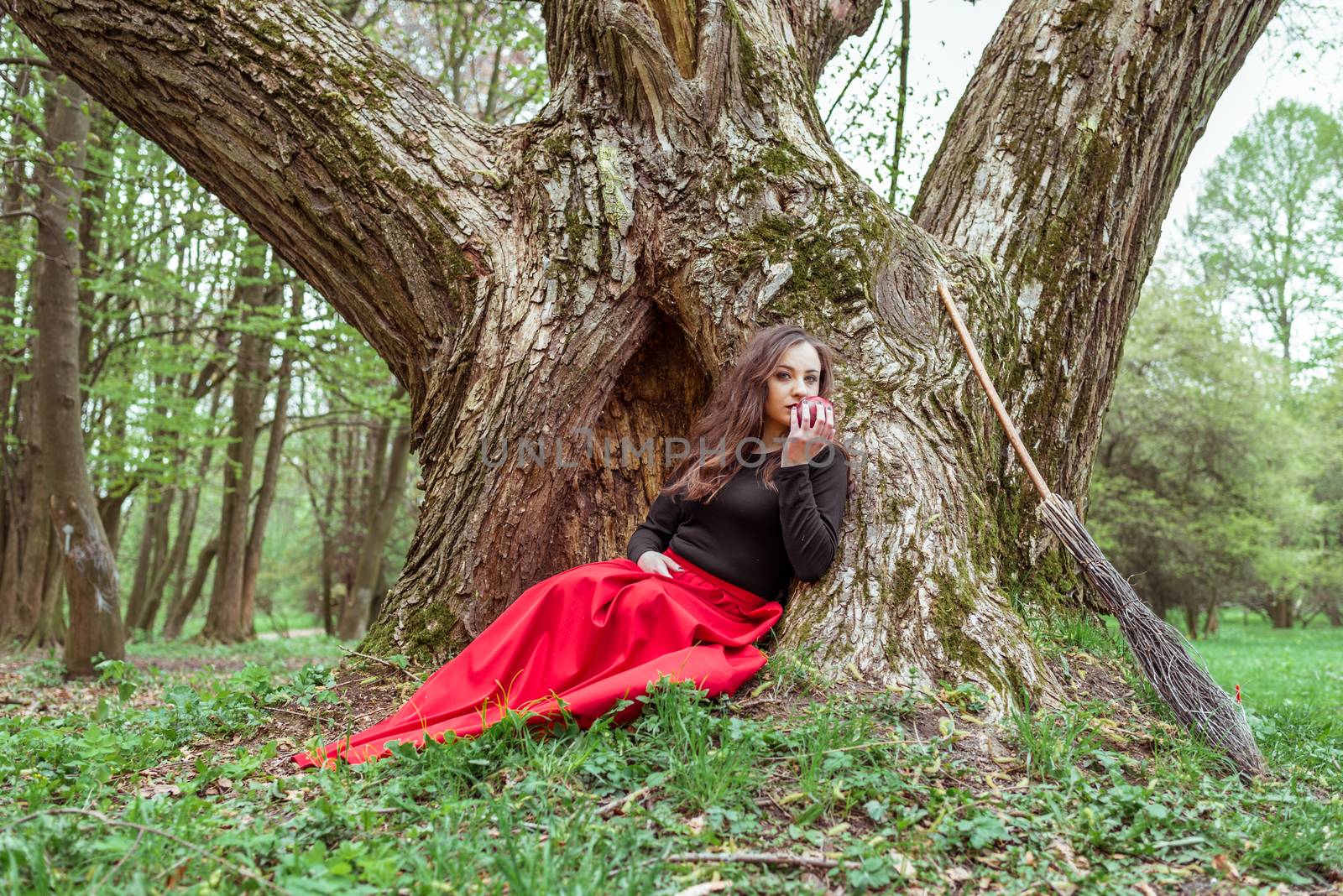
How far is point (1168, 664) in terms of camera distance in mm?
3189

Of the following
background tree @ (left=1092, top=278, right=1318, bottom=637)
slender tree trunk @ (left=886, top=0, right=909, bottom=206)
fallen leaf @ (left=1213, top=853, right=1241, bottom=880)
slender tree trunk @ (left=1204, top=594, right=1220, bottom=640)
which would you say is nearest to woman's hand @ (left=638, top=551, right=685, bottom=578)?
fallen leaf @ (left=1213, top=853, right=1241, bottom=880)

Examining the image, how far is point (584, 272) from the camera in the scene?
13.5 feet

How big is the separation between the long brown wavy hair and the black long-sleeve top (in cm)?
6

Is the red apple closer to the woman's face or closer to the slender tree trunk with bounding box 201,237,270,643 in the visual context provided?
the woman's face

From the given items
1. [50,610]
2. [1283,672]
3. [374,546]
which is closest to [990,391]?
[1283,672]

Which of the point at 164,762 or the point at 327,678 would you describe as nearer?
the point at 164,762

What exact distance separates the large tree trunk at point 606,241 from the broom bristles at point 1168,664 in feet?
1.30

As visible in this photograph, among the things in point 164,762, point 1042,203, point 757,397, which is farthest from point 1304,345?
point 164,762

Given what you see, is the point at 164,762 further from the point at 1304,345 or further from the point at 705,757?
the point at 1304,345

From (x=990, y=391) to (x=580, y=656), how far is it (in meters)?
2.11

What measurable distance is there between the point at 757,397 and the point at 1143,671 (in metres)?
1.81

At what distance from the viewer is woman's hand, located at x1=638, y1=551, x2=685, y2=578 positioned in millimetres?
3677

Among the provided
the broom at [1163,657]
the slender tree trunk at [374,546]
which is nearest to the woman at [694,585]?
the broom at [1163,657]

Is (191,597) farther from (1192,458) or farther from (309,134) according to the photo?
(1192,458)
